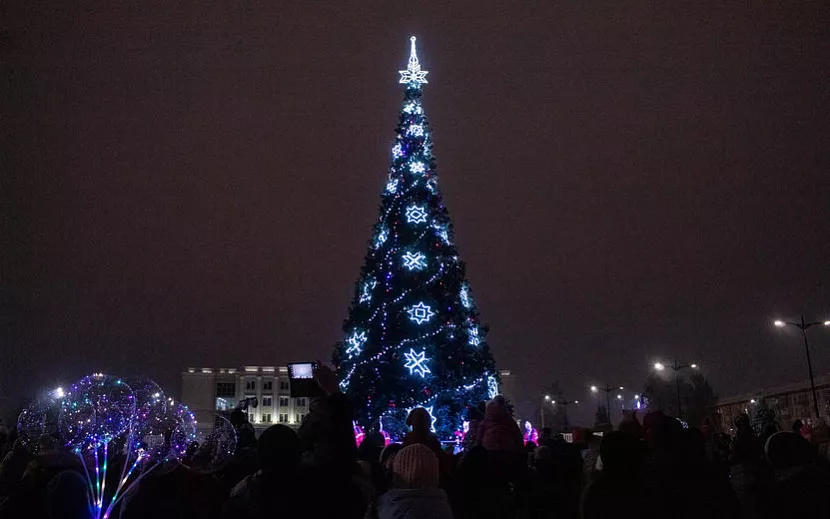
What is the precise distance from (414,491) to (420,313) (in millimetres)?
17845

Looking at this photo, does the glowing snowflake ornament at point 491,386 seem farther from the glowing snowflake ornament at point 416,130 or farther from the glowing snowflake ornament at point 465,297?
the glowing snowflake ornament at point 416,130

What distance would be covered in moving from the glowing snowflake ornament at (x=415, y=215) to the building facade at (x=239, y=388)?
8946 cm

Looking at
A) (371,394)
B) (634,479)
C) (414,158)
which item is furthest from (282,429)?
(414,158)

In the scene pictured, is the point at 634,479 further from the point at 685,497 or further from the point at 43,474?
the point at 43,474

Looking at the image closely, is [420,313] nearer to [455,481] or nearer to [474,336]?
[474,336]

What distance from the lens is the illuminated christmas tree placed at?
73.3ft

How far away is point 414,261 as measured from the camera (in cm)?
2302

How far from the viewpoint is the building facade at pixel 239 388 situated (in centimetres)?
10900

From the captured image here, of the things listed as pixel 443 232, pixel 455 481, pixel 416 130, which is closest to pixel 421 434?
pixel 455 481

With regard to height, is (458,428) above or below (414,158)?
below

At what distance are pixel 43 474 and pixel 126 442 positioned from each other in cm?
234

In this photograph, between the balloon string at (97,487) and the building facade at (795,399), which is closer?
the balloon string at (97,487)

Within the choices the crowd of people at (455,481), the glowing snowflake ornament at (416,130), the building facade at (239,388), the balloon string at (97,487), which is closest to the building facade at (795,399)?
the glowing snowflake ornament at (416,130)

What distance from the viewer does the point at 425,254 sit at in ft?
75.9
